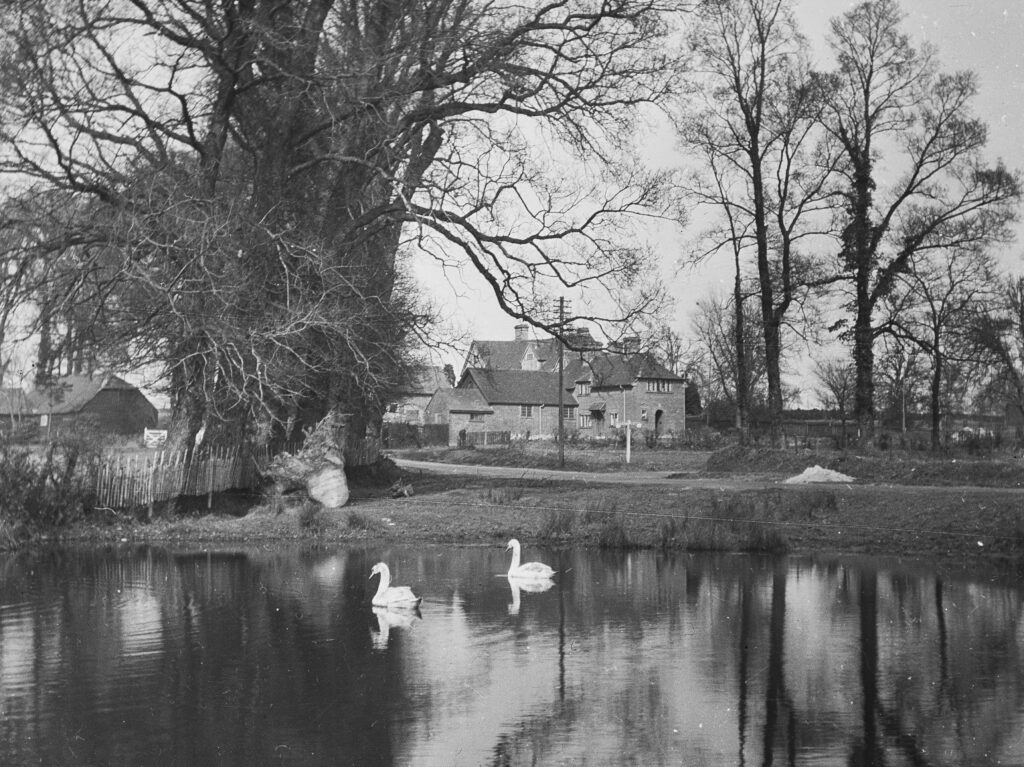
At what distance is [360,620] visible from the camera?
1400cm

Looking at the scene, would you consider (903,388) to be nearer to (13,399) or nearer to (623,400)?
(623,400)

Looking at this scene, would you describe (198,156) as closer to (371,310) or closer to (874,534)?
(371,310)

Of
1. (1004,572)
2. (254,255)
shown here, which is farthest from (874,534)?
(254,255)

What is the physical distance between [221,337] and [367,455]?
43.2ft

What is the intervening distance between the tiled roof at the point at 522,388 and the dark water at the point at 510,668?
7095cm

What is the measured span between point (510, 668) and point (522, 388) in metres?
79.8

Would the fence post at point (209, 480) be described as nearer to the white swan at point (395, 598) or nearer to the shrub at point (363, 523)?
the shrub at point (363, 523)

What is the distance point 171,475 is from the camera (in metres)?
23.5

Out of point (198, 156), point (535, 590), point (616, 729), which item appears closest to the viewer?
point (616, 729)

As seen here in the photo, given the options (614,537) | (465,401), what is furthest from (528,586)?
(465,401)

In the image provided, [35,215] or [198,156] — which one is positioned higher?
[198,156]

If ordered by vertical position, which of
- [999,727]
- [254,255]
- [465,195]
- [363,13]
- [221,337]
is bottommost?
[999,727]

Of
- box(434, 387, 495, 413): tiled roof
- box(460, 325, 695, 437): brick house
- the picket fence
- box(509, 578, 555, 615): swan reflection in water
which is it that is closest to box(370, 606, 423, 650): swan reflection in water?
box(509, 578, 555, 615): swan reflection in water

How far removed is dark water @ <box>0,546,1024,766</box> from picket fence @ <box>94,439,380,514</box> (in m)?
4.49
